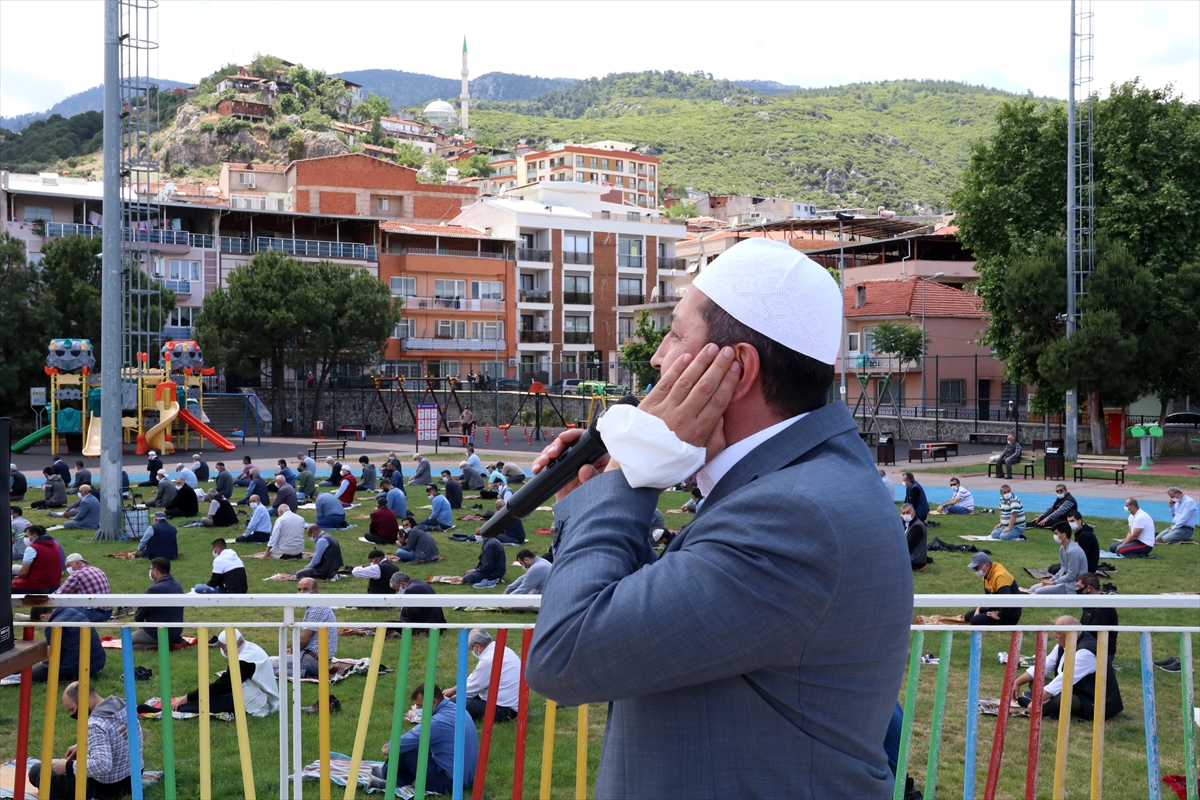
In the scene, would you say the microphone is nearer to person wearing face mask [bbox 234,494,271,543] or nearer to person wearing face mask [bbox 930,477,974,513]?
person wearing face mask [bbox 234,494,271,543]

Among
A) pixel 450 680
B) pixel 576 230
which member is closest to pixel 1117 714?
pixel 450 680

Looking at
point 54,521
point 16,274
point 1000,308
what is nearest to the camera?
point 54,521

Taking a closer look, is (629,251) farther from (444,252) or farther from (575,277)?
(444,252)

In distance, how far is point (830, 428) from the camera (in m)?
1.73

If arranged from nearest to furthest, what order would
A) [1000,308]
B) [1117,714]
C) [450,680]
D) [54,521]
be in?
1. [1117,714]
2. [450,680]
3. [54,521]
4. [1000,308]

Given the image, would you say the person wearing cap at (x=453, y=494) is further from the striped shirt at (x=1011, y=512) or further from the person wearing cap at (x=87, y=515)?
the striped shirt at (x=1011, y=512)

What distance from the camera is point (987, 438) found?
39188 millimetres

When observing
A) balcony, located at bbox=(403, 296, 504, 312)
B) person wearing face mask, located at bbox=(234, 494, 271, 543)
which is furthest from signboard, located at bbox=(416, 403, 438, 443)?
balcony, located at bbox=(403, 296, 504, 312)

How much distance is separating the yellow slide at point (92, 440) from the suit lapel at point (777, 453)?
37364 millimetres

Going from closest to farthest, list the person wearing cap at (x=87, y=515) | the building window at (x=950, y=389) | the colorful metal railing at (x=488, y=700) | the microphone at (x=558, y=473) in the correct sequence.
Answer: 1. the microphone at (x=558, y=473)
2. the colorful metal railing at (x=488, y=700)
3. the person wearing cap at (x=87, y=515)
4. the building window at (x=950, y=389)

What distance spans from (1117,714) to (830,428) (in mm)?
9087

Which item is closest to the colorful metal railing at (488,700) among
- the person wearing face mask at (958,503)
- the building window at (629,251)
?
the person wearing face mask at (958,503)

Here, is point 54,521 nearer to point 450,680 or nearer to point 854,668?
point 450,680

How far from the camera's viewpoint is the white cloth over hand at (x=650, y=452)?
64.7 inches
